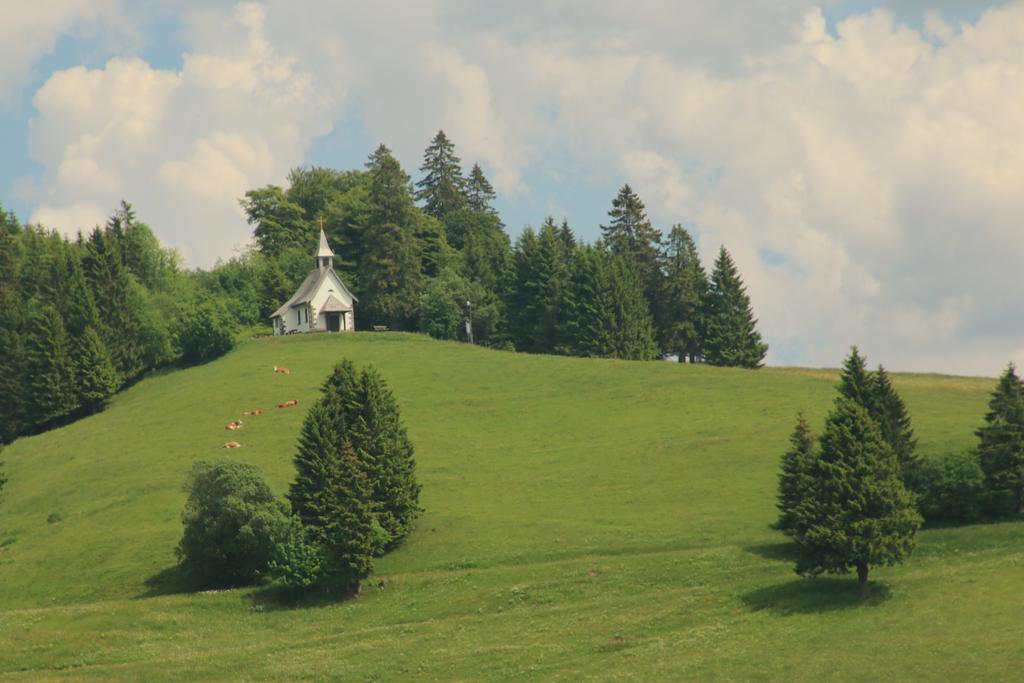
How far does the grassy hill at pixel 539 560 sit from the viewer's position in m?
57.8

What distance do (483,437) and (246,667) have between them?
46219 mm

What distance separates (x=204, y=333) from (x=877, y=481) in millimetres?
94343

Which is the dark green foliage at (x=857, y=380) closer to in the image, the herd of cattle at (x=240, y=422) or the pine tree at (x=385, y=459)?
the pine tree at (x=385, y=459)

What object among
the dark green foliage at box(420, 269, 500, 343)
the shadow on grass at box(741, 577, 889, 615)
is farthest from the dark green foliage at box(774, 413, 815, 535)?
the dark green foliage at box(420, 269, 500, 343)

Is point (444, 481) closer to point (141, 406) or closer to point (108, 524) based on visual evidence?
point (108, 524)

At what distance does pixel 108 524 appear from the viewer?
87.9 metres

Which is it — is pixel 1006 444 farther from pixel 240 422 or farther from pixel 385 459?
pixel 240 422

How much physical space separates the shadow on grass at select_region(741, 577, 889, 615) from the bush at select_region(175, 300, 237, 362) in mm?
91312

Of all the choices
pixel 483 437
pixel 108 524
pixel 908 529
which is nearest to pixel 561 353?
pixel 483 437

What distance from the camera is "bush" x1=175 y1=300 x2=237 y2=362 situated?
142 meters

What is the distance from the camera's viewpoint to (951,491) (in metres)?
72.8

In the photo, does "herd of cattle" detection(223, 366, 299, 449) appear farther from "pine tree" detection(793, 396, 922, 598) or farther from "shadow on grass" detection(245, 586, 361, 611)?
"pine tree" detection(793, 396, 922, 598)

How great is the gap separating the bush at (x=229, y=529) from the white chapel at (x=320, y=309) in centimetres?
8030

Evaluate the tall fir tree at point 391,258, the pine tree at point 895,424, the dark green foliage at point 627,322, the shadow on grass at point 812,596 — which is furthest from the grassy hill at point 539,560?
the tall fir tree at point 391,258
